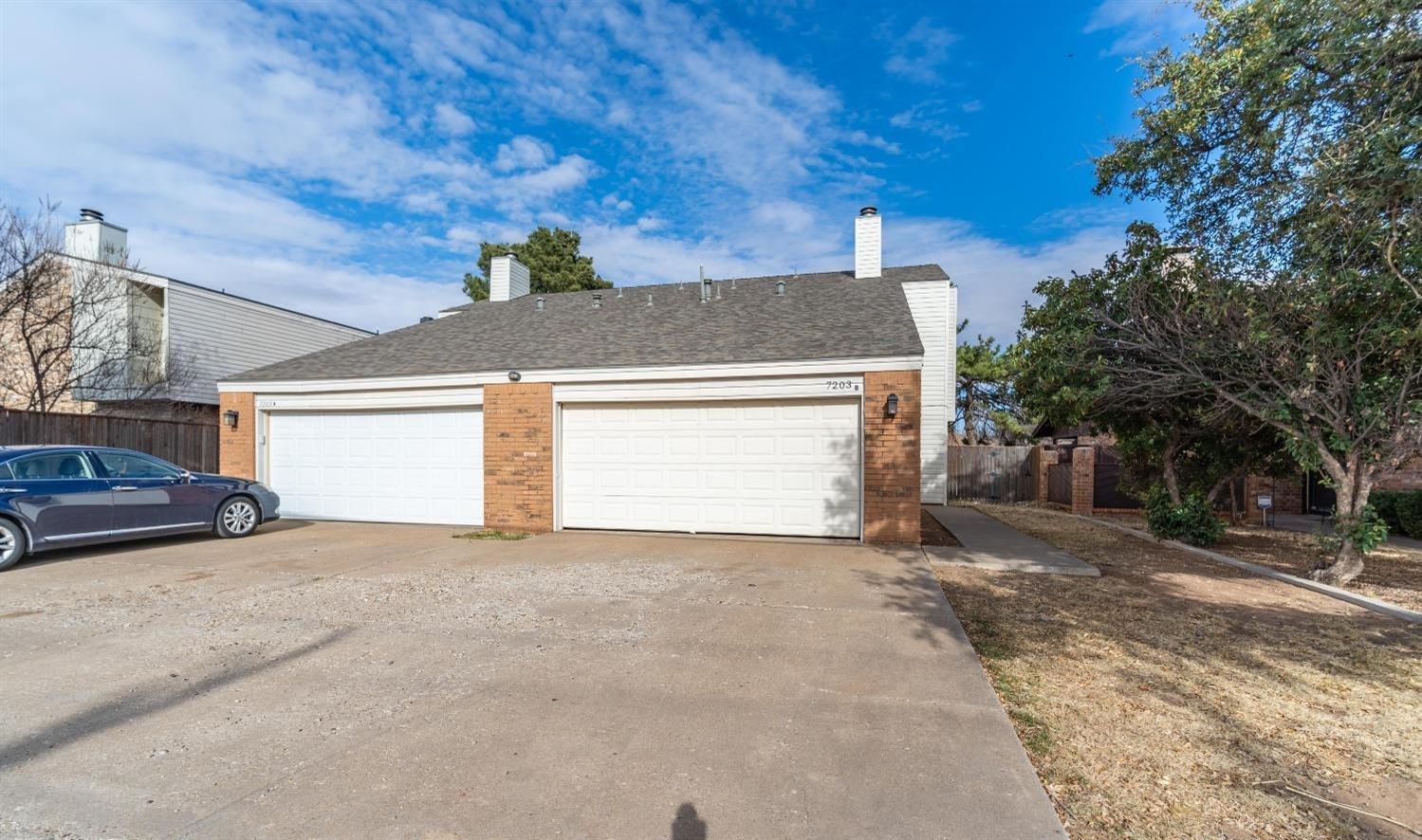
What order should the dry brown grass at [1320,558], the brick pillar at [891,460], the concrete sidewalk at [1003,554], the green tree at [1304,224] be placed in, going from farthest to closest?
the brick pillar at [891,460]
the concrete sidewalk at [1003,554]
the dry brown grass at [1320,558]
the green tree at [1304,224]

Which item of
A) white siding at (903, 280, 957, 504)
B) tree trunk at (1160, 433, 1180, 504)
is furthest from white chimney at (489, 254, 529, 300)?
tree trunk at (1160, 433, 1180, 504)

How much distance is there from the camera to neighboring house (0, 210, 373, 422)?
565 inches

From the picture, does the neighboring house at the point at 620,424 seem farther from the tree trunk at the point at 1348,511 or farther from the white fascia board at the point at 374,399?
the tree trunk at the point at 1348,511

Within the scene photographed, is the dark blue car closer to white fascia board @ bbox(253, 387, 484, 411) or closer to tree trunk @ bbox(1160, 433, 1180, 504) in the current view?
white fascia board @ bbox(253, 387, 484, 411)

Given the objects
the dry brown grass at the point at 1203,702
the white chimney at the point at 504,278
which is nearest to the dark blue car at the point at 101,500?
the white chimney at the point at 504,278

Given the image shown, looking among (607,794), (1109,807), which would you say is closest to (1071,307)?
(1109,807)

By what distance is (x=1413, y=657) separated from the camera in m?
4.48

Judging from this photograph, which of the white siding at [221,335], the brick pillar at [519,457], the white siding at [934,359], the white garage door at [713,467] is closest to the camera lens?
the white garage door at [713,467]

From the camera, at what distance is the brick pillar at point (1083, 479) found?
566 inches

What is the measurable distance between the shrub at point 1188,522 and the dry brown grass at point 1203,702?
3.12m

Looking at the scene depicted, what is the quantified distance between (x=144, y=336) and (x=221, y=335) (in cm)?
184

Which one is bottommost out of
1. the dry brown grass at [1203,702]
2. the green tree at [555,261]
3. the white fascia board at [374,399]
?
the dry brown grass at [1203,702]

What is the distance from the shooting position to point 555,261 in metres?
28.3

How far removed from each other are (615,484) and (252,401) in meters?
6.89
